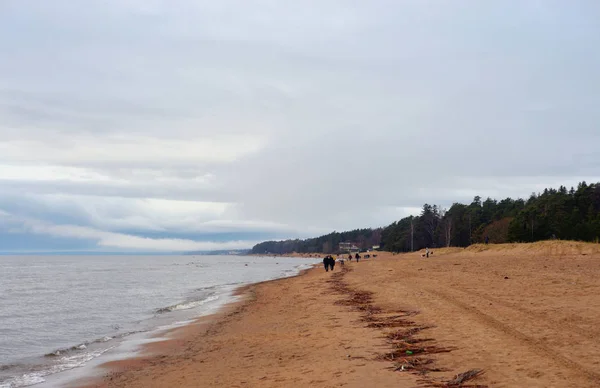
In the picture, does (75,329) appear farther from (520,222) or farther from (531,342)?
(520,222)

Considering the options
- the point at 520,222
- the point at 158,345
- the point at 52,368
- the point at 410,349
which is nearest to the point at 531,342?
the point at 410,349

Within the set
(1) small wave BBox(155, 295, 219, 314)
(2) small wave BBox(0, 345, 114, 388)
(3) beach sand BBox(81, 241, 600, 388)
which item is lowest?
(1) small wave BBox(155, 295, 219, 314)

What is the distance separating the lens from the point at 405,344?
11.9 m

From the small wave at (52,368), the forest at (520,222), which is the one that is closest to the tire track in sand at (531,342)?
the small wave at (52,368)

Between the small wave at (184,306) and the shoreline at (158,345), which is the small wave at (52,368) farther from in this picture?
the small wave at (184,306)

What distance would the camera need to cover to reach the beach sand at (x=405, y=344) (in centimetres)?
903

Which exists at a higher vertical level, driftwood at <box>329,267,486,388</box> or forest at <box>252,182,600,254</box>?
forest at <box>252,182,600,254</box>

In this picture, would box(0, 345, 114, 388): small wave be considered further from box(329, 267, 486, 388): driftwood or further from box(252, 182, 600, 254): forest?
box(252, 182, 600, 254): forest

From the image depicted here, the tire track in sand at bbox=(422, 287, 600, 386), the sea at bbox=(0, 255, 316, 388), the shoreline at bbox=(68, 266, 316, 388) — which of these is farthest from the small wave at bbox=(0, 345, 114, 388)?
the tire track in sand at bbox=(422, 287, 600, 386)

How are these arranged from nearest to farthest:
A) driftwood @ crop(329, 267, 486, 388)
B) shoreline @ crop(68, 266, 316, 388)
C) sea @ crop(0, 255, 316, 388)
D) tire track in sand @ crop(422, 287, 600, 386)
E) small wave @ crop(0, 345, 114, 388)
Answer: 1. tire track in sand @ crop(422, 287, 600, 386)
2. driftwood @ crop(329, 267, 486, 388)
3. shoreline @ crop(68, 266, 316, 388)
4. small wave @ crop(0, 345, 114, 388)
5. sea @ crop(0, 255, 316, 388)

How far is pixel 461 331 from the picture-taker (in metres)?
12.3

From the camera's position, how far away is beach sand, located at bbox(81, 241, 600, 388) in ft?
29.6

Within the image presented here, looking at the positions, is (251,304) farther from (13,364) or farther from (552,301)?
(552,301)

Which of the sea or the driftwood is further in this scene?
the sea
